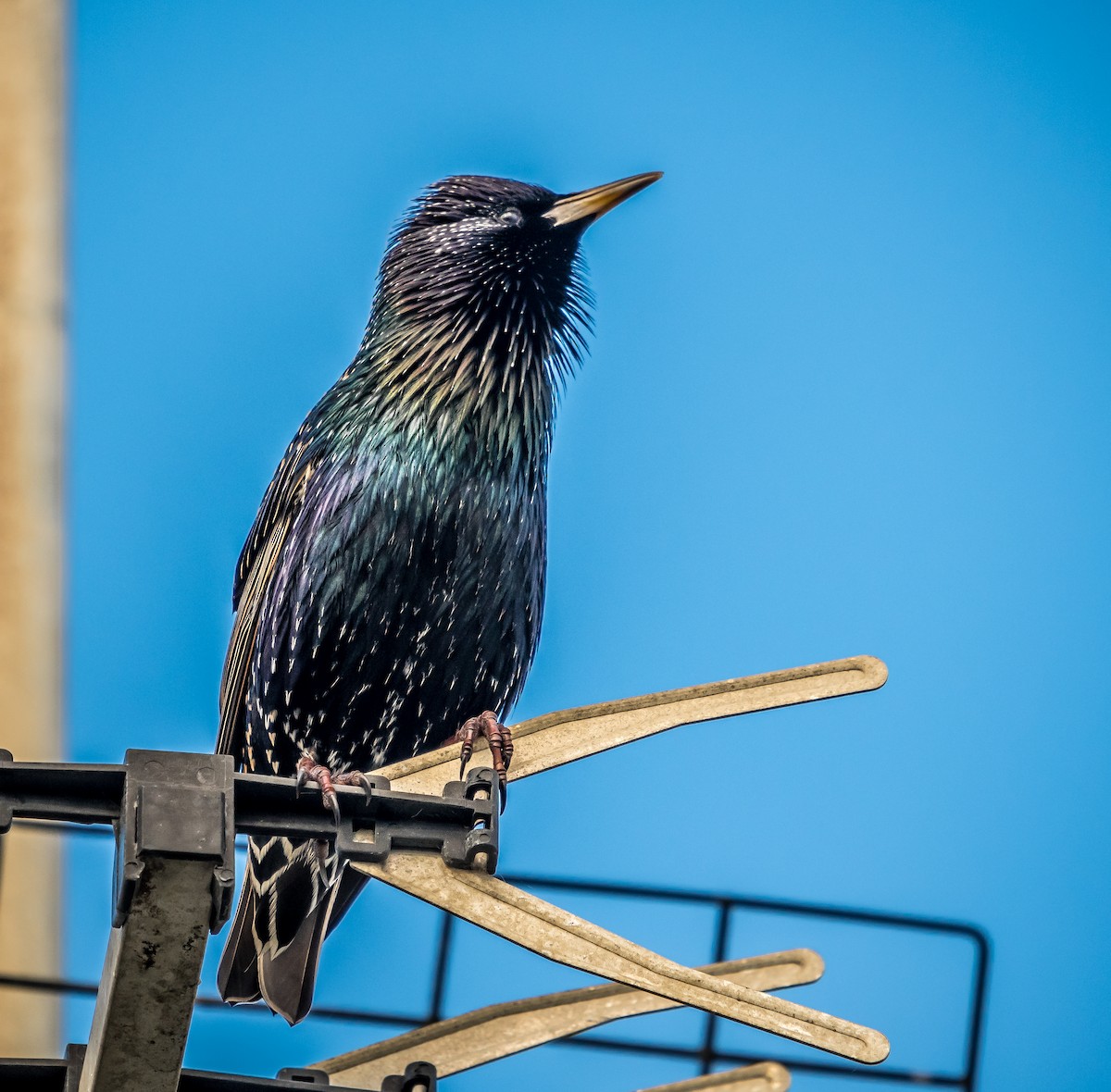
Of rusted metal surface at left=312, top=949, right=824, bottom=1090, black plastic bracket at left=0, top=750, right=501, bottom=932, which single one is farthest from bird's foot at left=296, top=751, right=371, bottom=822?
rusted metal surface at left=312, top=949, right=824, bottom=1090

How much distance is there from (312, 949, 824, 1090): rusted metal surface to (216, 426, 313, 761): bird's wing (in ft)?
1.60

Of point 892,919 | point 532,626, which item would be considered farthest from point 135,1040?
point 892,919

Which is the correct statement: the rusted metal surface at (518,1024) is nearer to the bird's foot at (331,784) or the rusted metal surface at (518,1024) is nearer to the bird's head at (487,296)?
the bird's foot at (331,784)

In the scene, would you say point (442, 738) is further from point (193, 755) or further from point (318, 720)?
point (193, 755)

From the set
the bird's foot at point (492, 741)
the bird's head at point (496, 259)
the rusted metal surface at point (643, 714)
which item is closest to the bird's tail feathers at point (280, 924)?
the bird's foot at point (492, 741)

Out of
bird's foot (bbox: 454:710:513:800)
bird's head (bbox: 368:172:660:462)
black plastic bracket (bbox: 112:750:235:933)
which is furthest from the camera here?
bird's head (bbox: 368:172:660:462)

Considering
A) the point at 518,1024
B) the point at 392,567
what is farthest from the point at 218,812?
the point at 392,567

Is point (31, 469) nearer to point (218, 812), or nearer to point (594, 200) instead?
point (594, 200)

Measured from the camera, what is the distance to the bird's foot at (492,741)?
1703 mm

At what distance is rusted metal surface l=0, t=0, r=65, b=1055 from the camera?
2.43m

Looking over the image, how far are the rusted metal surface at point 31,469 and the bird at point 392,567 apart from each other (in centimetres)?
30

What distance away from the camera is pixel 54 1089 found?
1543mm

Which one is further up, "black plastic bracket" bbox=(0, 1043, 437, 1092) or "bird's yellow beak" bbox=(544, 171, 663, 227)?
"bird's yellow beak" bbox=(544, 171, 663, 227)

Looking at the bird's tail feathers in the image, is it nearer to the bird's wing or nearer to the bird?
the bird
